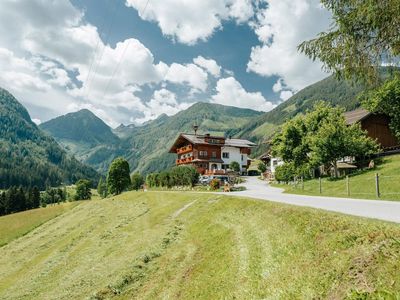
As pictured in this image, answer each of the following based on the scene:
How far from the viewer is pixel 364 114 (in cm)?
5069

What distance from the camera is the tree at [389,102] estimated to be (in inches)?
1742

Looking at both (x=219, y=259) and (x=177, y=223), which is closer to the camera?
(x=219, y=259)

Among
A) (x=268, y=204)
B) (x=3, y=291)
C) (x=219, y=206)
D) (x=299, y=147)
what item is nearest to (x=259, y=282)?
(x=268, y=204)

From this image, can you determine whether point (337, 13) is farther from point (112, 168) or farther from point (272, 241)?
point (112, 168)

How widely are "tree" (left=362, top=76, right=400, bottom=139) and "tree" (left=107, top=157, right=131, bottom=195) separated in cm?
5726

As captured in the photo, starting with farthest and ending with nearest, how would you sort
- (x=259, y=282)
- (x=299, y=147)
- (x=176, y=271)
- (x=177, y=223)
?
(x=299, y=147), (x=177, y=223), (x=176, y=271), (x=259, y=282)

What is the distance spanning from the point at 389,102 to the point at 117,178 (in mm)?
61213

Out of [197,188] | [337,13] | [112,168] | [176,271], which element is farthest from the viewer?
[112,168]

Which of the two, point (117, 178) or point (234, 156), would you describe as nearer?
point (117, 178)

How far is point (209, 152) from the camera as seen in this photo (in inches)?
2972

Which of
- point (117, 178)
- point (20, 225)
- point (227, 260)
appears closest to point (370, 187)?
point (227, 260)

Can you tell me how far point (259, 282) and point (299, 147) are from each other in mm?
39241

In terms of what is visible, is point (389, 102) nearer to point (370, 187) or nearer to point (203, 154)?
point (370, 187)

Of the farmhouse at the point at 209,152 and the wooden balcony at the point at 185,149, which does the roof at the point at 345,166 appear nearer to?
the farmhouse at the point at 209,152
